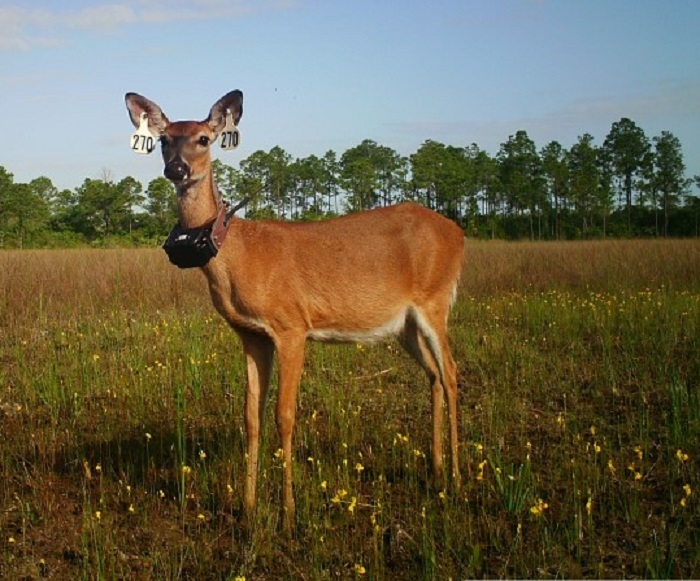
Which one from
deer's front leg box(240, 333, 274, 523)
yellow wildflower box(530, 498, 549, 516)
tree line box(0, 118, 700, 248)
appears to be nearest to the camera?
yellow wildflower box(530, 498, 549, 516)

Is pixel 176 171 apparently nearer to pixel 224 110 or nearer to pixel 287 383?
pixel 224 110

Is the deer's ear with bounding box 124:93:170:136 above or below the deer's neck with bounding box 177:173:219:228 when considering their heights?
above

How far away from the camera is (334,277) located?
16.9 feet

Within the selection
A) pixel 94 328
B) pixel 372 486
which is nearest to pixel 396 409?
pixel 372 486

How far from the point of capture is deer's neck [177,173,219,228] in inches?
186

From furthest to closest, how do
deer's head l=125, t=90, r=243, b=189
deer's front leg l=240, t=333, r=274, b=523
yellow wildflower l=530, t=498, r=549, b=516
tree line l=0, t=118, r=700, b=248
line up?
1. tree line l=0, t=118, r=700, b=248
2. deer's front leg l=240, t=333, r=274, b=523
3. deer's head l=125, t=90, r=243, b=189
4. yellow wildflower l=530, t=498, r=549, b=516

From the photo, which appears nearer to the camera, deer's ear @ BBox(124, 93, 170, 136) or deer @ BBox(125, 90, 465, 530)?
deer @ BBox(125, 90, 465, 530)

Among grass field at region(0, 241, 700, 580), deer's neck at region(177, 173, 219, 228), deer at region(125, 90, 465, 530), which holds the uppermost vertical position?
deer's neck at region(177, 173, 219, 228)

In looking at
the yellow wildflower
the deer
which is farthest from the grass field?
the deer

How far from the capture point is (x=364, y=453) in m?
5.56

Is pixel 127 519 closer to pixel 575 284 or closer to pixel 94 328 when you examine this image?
pixel 94 328

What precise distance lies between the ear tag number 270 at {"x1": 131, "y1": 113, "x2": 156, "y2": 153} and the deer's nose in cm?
40

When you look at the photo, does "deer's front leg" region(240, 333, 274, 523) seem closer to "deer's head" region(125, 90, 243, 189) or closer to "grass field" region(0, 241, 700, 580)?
"grass field" region(0, 241, 700, 580)

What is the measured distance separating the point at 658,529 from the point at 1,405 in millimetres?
5262
